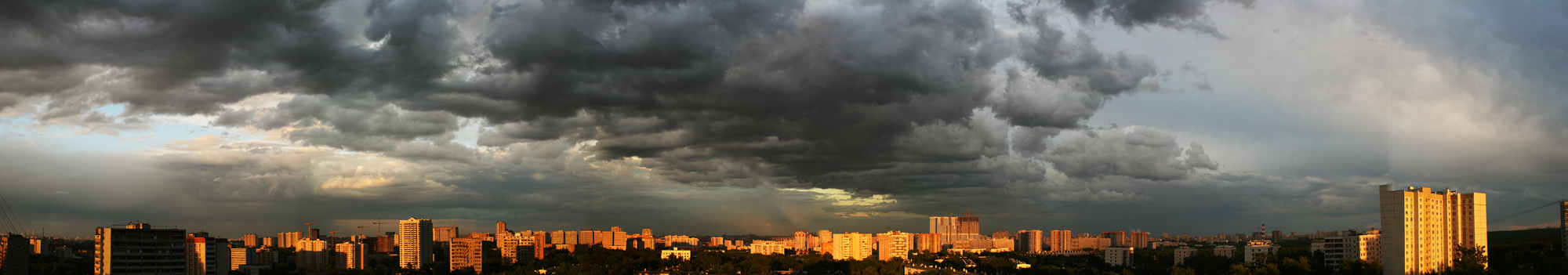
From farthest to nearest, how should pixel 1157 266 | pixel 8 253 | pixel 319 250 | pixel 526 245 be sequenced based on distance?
pixel 526 245 → pixel 319 250 → pixel 1157 266 → pixel 8 253

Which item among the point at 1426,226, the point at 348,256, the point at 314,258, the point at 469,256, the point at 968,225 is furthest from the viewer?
the point at 968,225

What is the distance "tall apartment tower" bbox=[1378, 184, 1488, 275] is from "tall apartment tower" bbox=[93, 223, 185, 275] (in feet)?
99.1

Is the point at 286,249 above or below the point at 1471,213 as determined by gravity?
below

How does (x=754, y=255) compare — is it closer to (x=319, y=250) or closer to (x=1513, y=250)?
(x=319, y=250)

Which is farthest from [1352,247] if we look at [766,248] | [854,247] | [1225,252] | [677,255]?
[766,248]

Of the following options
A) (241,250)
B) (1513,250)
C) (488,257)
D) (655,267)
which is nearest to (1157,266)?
(1513,250)

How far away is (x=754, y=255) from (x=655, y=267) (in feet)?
16.9

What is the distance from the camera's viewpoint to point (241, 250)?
43.6 m

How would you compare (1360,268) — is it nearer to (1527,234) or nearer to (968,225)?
(1527,234)

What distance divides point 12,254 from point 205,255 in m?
4.57

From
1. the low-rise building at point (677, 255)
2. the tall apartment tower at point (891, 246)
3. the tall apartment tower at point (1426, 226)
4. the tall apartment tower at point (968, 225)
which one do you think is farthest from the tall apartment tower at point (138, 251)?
the tall apartment tower at point (968, 225)

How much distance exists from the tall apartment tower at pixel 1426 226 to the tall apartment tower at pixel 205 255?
30652 millimetres

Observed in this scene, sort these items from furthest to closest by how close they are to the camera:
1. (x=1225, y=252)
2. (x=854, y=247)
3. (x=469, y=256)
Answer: (x=854, y=247) < (x=469, y=256) < (x=1225, y=252)

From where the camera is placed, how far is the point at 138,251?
950 inches
